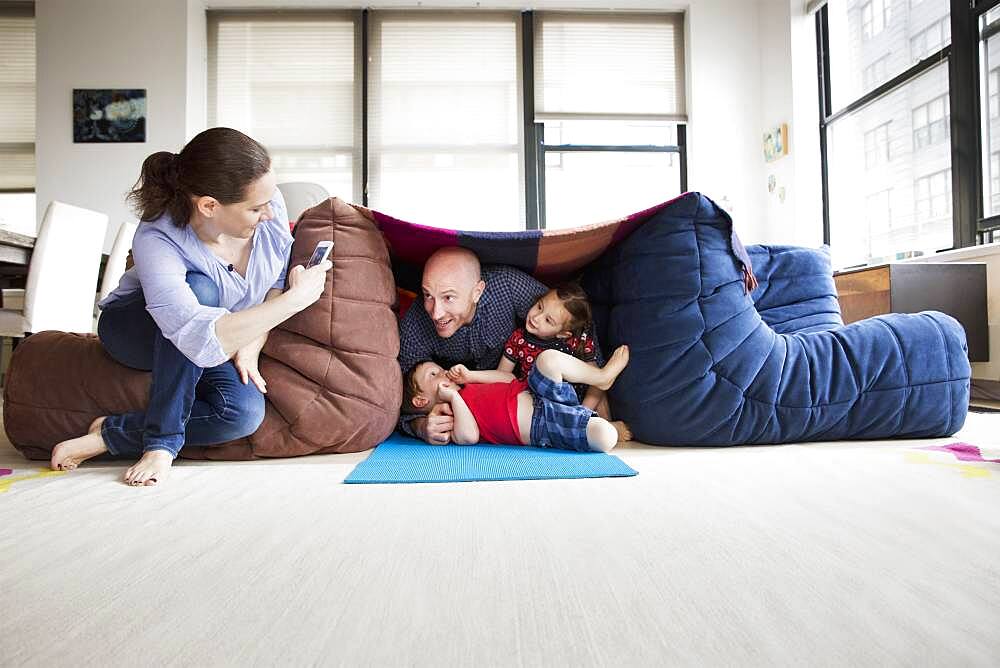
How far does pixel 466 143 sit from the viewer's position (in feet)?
16.2

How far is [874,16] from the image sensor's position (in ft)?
12.5

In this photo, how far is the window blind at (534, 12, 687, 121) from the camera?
16.3 ft

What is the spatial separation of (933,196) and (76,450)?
4042 millimetres

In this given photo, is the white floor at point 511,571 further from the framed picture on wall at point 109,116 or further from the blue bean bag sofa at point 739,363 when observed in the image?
the framed picture on wall at point 109,116

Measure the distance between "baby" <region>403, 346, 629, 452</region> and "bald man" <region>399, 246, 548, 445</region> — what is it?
0.06m

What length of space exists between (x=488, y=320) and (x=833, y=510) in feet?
3.27

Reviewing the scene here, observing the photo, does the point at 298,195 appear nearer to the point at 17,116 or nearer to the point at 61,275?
the point at 61,275

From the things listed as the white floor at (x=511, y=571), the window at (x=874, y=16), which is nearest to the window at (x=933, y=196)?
the window at (x=874, y=16)

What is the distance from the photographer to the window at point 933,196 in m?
3.26

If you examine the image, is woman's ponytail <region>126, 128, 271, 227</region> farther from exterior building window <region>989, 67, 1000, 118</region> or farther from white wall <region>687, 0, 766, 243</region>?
white wall <region>687, 0, 766, 243</region>

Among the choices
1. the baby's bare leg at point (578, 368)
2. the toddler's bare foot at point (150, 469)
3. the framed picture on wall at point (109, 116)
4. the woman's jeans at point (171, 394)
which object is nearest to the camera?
the toddler's bare foot at point (150, 469)

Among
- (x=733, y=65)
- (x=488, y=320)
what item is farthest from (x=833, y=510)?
(x=733, y=65)

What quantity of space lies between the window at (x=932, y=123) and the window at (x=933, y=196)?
0.20 m

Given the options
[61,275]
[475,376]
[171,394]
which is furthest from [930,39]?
[61,275]
